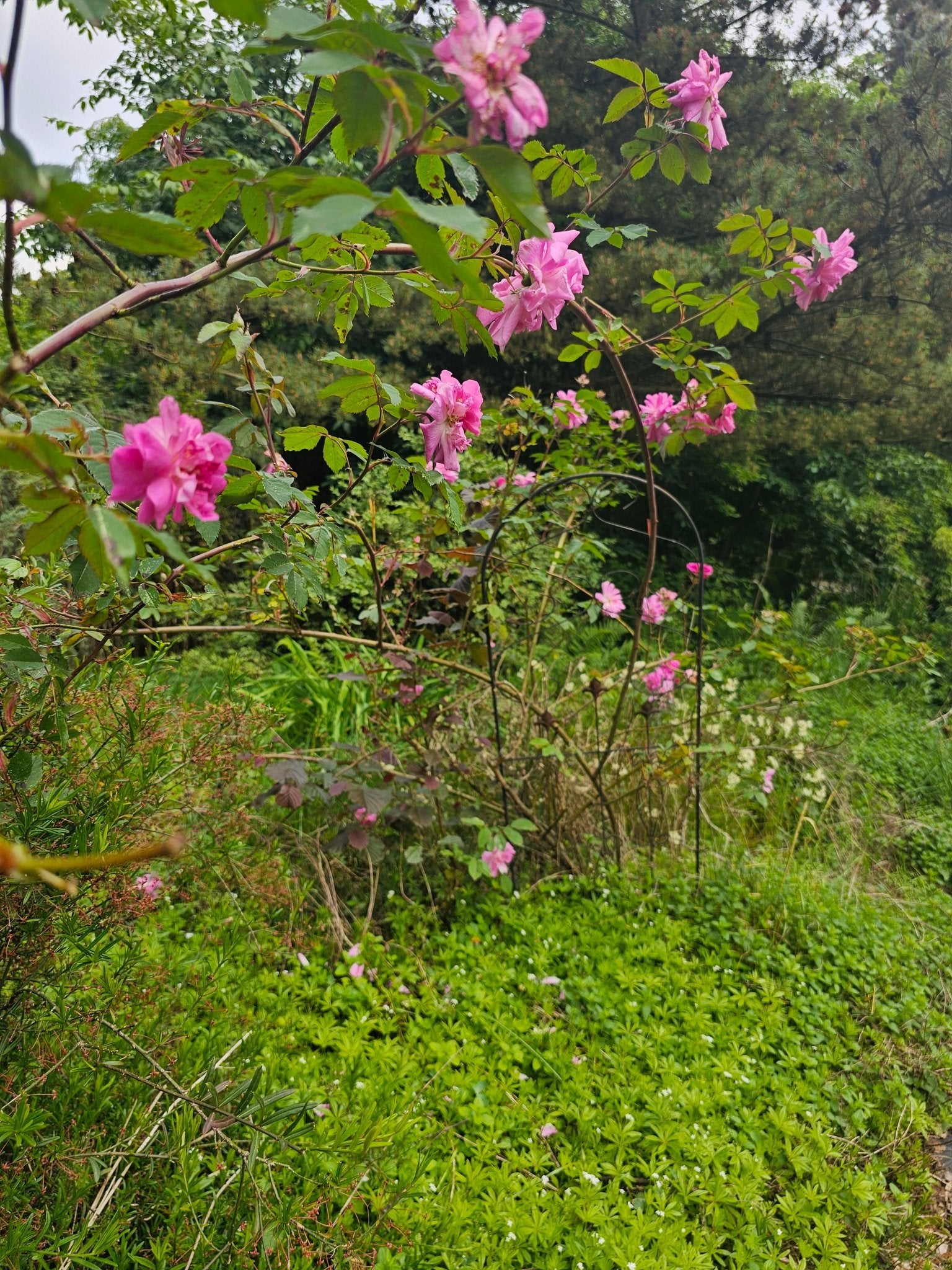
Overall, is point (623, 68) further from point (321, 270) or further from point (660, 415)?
point (660, 415)

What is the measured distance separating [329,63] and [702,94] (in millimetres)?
849

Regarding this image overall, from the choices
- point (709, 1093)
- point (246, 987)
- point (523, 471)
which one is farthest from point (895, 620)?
point (246, 987)

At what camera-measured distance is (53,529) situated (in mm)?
617

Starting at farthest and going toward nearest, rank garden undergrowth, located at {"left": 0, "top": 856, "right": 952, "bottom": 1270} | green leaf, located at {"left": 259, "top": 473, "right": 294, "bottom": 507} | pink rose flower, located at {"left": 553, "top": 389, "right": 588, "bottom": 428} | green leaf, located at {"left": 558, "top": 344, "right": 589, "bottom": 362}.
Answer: pink rose flower, located at {"left": 553, "top": 389, "right": 588, "bottom": 428} → green leaf, located at {"left": 558, "top": 344, "right": 589, "bottom": 362} → garden undergrowth, located at {"left": 0, "top": 856, "right": 952, "bottom": 1270} → green leaf, located at {"left": 259, "top": 473, "right": 294, "bottom": 507}

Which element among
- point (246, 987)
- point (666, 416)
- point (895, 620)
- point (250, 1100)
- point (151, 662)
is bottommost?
point (895, 620)

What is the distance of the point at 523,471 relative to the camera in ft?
10.3

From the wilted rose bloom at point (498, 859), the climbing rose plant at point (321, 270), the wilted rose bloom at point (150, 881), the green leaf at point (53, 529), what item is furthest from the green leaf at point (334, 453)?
the wilted rose bloom at point (498, 859)

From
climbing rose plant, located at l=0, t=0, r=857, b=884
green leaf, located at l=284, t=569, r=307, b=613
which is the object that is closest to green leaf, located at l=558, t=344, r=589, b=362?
climbing rose plant, located at l=0, t=0, r=857, b=884

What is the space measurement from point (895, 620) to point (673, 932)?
16.8 feet

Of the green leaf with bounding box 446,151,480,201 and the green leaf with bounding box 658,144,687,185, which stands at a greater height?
the green leaf with bounding box 658,144,687,185

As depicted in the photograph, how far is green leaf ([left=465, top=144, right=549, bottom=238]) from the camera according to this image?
50cm

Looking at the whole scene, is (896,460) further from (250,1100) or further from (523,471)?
A: (250,1100)

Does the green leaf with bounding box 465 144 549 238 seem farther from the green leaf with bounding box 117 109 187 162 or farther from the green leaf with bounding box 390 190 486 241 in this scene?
the green leaf with bounding box 117 109 187 162

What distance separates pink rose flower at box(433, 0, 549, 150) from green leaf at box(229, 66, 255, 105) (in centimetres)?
50
